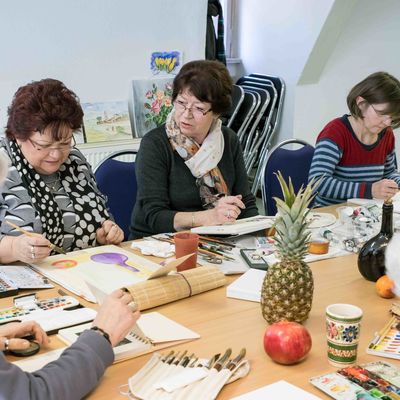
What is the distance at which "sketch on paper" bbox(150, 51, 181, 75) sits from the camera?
168 inches

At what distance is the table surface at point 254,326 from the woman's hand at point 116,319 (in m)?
0.07

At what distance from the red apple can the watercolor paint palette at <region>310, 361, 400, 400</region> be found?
0.07 m

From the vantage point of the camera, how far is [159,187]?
247 centimetres

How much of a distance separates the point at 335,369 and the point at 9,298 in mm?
870

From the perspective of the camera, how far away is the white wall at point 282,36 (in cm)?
465

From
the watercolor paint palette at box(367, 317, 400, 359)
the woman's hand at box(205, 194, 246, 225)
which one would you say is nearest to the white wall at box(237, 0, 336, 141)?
the woman's hand at box(205, 194, 246, 225)

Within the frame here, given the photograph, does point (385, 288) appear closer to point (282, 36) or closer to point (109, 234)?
point (109, 234)

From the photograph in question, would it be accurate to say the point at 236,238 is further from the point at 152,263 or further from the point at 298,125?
the point at 298,125

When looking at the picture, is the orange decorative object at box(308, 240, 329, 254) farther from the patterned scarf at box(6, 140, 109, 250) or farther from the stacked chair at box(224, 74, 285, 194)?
the stacked chair at box(224, 74, 285, 194)

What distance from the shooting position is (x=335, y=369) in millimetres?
1307

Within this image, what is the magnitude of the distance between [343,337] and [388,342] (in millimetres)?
176

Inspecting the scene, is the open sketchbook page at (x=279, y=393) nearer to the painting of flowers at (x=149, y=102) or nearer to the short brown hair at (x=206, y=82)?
the short brown hair at (x=206, y=82)

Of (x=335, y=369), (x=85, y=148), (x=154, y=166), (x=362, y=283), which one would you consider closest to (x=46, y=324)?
(x=335, y=369)

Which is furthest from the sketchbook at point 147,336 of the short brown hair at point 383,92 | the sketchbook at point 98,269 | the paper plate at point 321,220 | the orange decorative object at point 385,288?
the short brown hair at point 383,92
